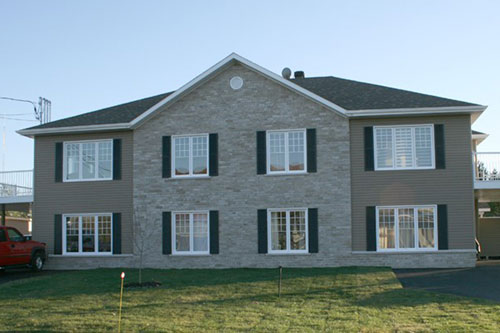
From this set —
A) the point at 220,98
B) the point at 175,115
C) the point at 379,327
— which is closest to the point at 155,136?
the point at 175,115

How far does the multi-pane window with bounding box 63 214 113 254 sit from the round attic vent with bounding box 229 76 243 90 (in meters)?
7.00

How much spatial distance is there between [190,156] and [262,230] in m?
3.94

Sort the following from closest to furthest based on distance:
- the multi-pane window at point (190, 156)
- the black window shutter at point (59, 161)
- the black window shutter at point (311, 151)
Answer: the black window shutter at point (311, 151)
the multi-pane window at point (190, 156)
the black window shutter at point (59, 161)

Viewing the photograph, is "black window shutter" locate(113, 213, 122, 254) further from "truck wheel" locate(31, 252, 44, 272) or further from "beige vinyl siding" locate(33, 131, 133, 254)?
"truck wheel" locate(31, 252, 44, 272)

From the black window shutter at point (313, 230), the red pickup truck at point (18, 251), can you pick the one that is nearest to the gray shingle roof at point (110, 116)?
the red pickup truck at point (18, 251)

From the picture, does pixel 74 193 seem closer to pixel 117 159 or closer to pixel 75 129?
pixel 117 159

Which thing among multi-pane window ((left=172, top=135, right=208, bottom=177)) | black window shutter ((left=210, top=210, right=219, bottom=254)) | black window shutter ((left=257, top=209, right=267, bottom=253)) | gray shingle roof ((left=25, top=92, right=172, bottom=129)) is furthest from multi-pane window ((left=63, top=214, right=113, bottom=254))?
black window shutter ((left=257, top=209, right=267, bottom=253))

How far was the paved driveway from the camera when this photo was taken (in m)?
A: 14.9

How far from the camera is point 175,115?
22.7 meters

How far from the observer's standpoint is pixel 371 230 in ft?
68.9

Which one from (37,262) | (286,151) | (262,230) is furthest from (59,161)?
(286,151)

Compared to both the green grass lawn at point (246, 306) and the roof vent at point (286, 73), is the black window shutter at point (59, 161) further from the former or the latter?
the roof vent at point (286, 73)

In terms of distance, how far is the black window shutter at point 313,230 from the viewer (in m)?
21.1

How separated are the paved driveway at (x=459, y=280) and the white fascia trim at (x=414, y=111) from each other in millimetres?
5404
